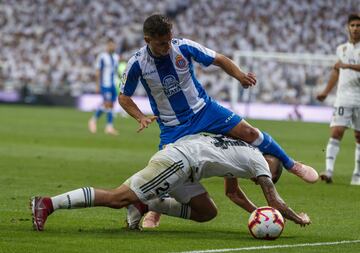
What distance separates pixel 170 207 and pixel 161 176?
0.73 meters

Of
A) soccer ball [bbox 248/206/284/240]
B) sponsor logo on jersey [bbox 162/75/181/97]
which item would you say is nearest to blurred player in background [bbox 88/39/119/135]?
sponsor logo on jersey [bbox 162/75/181/97]

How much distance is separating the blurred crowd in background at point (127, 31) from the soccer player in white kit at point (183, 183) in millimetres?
33943

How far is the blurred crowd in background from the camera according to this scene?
151ft

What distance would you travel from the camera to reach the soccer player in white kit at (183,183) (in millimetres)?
8898

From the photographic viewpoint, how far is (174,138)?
952cm

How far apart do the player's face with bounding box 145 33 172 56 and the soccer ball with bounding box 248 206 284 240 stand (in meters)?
1.77

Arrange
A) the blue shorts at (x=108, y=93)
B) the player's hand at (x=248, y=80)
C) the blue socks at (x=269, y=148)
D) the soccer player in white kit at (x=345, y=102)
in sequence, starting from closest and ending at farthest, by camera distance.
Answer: the player's hand at (x=248, y=80), the blue socks at (x=269, y=148), the soccer player in white kit at (x=345, y=102), the blue shorts at (x=108, y=93)

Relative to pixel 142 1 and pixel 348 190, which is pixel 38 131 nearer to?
pixel 348 190

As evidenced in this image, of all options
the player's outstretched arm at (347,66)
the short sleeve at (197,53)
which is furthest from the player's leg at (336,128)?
the short sleeve at (197,53)

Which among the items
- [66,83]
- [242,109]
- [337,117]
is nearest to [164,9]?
[66,83]

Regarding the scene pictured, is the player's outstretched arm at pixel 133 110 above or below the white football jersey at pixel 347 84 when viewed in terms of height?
below

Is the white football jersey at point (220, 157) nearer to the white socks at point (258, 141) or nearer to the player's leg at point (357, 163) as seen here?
the white socks at point (258, 141)

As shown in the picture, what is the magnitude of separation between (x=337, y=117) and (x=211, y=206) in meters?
6.06

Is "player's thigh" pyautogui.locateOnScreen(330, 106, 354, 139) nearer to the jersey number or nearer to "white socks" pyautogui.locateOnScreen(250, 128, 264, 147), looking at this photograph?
the jersey number
